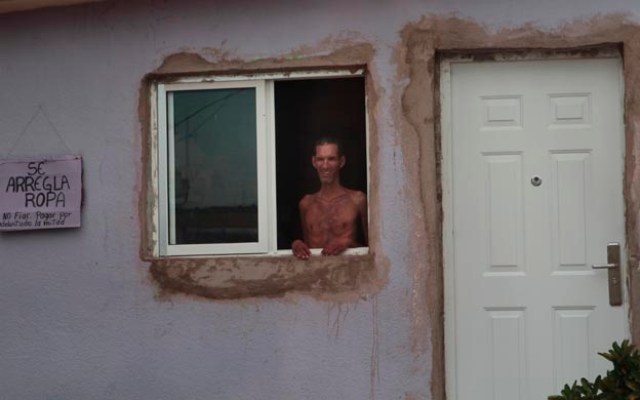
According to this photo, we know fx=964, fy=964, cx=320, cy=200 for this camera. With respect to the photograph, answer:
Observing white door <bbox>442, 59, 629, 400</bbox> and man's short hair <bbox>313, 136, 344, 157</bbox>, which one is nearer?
white door <bbox>442, 59, 629, 400</bbox>

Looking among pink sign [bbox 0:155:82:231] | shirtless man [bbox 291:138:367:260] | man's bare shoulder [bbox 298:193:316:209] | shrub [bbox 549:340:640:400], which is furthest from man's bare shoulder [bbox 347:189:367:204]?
shrub [bbox 549:340:640:400]

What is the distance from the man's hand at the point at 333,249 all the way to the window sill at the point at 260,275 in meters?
0.06

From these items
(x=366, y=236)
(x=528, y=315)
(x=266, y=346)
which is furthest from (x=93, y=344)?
(x=528, y=315)

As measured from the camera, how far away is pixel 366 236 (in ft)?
18.7

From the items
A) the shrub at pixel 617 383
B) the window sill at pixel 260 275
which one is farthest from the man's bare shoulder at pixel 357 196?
the shrub at pixel 617 383

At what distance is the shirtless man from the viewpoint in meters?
5.69

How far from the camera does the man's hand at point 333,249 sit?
5.64 meters

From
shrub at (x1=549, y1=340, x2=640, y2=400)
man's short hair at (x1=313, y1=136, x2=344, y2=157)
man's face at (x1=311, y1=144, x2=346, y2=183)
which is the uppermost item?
man's short hair at (x1=313, y1=136, x2=344, y2=157)

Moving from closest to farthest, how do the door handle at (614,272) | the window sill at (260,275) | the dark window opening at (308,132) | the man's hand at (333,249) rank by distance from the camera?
the door handle at (614,272) → the window sill at (260,275) → the man's hand at (333,249) → the dark window opening at (308,132)

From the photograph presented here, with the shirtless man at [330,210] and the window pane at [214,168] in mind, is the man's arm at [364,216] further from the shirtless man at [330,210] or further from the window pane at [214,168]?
the window pane at [214,168]

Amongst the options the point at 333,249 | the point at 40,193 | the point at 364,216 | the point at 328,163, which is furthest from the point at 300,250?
the point at 40,193

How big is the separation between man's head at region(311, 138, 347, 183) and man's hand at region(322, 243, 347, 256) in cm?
39

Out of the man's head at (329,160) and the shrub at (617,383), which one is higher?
the man's head at (329,160)

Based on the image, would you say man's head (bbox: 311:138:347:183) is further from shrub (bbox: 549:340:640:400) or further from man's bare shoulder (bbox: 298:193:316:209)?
shrub (bbox: 549:340:640:400)
